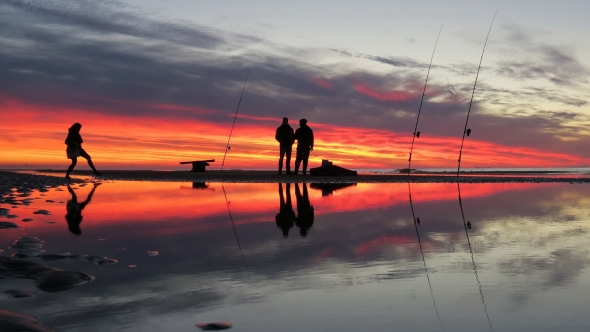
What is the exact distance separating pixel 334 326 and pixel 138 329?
35.6 inches

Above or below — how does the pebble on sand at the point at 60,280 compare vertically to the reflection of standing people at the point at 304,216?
below

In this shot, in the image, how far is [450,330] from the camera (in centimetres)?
268

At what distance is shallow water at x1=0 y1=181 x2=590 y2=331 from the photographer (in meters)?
2.89

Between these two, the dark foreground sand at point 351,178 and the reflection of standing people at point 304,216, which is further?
the dark foreground sand at point 351,178

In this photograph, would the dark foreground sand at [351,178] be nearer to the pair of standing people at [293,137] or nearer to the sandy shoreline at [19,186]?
the pair of standing people at [293,137]

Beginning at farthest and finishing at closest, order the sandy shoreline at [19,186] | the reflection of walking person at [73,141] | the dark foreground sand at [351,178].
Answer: the reflection of walking person at [73,141] < the dark foreground sand at [351,178] < the sandy shoreline at [19,186]

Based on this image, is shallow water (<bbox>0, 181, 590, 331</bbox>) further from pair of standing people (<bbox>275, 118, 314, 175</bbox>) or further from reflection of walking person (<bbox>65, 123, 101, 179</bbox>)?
pair of standing people (<bbox>275, 118, 314, 175</bbox>)

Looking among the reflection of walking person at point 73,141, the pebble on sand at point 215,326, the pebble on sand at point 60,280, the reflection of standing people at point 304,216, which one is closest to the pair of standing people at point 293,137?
the reflection of walking person at point 73,141

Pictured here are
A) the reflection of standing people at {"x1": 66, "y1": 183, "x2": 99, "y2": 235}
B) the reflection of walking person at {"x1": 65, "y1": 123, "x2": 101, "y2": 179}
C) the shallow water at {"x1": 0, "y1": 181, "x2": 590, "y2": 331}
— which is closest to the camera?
the shallow water at {"x1": 0, "y1": 181, "x2": 590, "y2": 331}

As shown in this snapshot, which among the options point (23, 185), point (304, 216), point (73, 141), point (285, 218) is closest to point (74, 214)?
point (285, 218)

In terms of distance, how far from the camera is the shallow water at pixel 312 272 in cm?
289

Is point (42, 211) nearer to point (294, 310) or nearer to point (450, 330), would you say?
point (294, 310)

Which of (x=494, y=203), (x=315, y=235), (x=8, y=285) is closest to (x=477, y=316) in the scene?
(x=8, y=285)

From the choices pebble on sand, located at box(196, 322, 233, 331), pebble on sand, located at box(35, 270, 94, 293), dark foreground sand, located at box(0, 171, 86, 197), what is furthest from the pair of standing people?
pebble on sand, located at box(196, 322, 233, 331)
